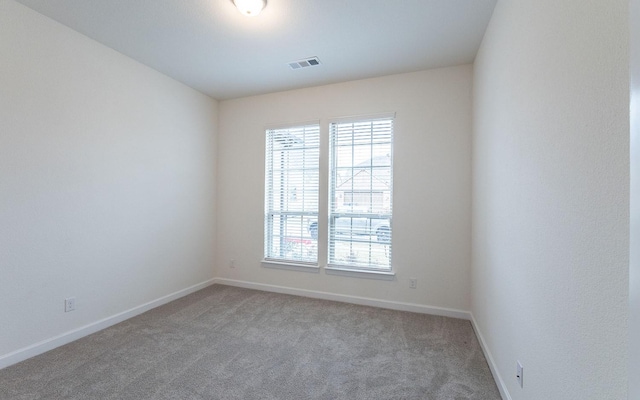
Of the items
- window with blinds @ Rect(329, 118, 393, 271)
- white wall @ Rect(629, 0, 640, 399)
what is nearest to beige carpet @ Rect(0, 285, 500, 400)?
window with blinds @ Rect(329, 118, 393, 271)

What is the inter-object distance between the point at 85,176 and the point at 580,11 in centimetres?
375

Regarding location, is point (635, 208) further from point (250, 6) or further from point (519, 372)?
point (250, 6)

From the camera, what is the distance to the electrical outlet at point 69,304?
2.56m

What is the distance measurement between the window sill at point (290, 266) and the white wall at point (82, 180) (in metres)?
1.14

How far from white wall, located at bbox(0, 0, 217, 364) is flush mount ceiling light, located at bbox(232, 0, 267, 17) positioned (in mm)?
1740

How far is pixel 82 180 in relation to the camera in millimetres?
2689

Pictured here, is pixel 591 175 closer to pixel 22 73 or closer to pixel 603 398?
pixel 603 398

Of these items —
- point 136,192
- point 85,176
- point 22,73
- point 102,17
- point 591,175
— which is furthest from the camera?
point 136,192

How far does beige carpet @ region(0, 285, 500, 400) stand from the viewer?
6.36ft

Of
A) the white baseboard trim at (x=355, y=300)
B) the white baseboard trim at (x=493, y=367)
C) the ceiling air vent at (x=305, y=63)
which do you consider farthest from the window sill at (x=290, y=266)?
the ceiling air vent at (x=305, y=63)

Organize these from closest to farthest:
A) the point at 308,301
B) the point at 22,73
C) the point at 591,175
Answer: the point at 591,175 → the point at 22,73 → the point at 308,301

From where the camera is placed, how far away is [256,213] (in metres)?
4.17

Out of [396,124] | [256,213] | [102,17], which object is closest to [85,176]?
[102,17]

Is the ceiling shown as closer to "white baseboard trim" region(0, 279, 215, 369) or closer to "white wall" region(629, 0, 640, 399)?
"white wall" region(629, 0, 640, 399)
